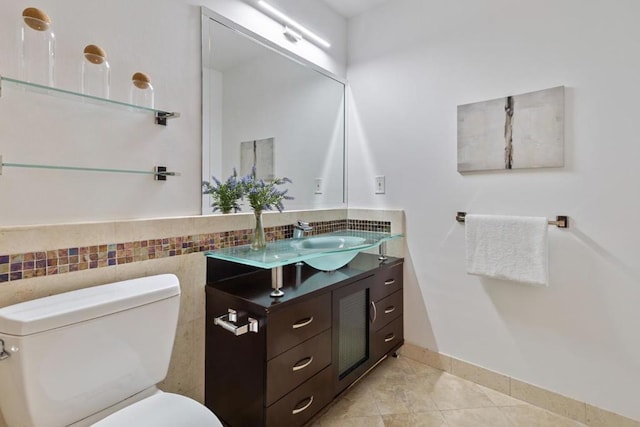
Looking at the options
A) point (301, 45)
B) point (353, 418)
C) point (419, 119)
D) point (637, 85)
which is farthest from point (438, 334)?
point (301, 45)

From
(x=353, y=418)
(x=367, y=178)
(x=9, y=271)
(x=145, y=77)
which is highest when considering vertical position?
(x=145, y=77)

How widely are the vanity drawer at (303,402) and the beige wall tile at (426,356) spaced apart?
815 mm

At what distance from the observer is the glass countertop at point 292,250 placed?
129cm

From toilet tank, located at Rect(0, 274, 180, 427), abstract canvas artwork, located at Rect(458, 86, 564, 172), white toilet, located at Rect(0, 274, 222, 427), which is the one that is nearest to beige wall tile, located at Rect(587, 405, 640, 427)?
abstract canvas artwork, located at Rect(458, 86, 564, 172)

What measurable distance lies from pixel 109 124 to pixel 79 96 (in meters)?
0.12

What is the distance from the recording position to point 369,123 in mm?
2229

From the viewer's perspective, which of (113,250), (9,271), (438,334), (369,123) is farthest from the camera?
(369,123)

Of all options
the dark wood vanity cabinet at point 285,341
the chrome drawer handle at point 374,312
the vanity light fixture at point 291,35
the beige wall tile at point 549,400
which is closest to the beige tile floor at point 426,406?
the beige wall tile at point 549,400

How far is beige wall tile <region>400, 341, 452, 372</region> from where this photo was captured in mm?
1937

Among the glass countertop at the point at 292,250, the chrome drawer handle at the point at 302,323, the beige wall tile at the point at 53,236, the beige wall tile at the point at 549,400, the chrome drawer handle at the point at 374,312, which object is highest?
the beige wall tile at the point at 53,236

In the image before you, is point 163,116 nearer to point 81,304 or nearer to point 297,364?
point 81,304

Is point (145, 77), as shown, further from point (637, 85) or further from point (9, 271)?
point (637, 85)

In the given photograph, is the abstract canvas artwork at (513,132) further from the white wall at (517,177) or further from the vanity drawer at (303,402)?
the vanity drawer at (303,402)

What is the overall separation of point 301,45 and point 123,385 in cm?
200
